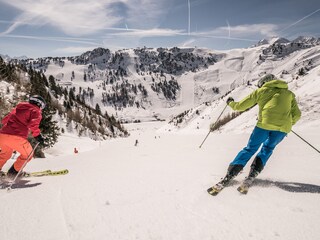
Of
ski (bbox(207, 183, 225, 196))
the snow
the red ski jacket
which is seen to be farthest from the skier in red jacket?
ski (bbox(207, 183, 225, 196))

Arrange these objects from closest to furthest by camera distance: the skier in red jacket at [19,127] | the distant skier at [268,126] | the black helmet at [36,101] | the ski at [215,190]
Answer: the ski at [215,190] → the distant skier at [268,126] → the skier in red jacket at [19,127] → the black helmet at [36,101]

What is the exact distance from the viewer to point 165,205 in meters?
3.50

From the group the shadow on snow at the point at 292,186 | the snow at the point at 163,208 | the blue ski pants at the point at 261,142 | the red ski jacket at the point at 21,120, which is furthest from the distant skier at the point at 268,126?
the red ski jacket at the point at 21,120

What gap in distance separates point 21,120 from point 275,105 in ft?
17.5

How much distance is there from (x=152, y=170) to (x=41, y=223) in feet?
10.6

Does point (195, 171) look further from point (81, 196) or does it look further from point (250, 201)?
point (81, 196)

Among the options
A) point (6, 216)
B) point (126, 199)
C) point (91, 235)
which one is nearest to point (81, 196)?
point (126, 199)

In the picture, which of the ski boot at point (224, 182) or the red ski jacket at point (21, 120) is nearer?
the ski boot at point (224, 182)

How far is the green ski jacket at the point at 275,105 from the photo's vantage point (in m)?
4.54

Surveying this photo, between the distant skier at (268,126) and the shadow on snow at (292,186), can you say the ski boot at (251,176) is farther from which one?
the shadow on snow at (292,186)

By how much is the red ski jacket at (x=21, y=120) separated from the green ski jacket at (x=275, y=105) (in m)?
4.51

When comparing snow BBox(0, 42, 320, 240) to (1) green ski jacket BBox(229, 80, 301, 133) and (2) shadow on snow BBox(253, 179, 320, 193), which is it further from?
(1) green ski jacket BBox(229, 80, 301, 133)

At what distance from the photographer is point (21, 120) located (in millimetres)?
5434

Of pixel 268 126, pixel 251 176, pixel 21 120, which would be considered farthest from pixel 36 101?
pixel 268 126
